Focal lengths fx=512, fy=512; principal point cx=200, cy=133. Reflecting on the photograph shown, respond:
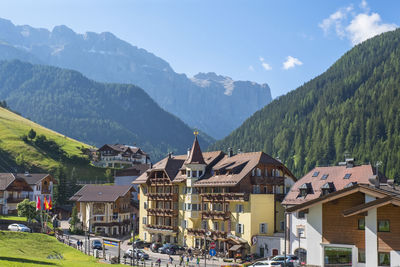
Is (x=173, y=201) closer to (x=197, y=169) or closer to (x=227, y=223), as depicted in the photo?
(x=197, y=169)

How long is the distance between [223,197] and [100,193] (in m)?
44.2

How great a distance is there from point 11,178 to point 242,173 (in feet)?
217

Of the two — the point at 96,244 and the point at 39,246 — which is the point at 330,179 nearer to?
the point at 96,244

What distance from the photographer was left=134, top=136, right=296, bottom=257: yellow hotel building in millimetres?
76688

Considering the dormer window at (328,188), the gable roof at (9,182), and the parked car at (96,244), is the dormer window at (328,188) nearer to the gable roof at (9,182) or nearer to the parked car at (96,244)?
the parked car at (96,244)

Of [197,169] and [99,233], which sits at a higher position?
[197,169]

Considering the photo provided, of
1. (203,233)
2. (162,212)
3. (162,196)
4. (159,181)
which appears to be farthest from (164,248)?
(159,181)

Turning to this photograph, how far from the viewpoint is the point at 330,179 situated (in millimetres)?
72125

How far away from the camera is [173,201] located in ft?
300

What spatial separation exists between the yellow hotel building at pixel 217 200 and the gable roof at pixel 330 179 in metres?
5.82

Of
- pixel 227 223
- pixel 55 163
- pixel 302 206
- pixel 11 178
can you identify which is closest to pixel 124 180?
pixel 55 163

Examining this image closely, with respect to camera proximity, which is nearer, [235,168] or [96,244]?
[235,168]

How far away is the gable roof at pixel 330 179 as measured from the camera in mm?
68688

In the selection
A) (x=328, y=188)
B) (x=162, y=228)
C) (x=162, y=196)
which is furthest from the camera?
(x=162, y=196)
